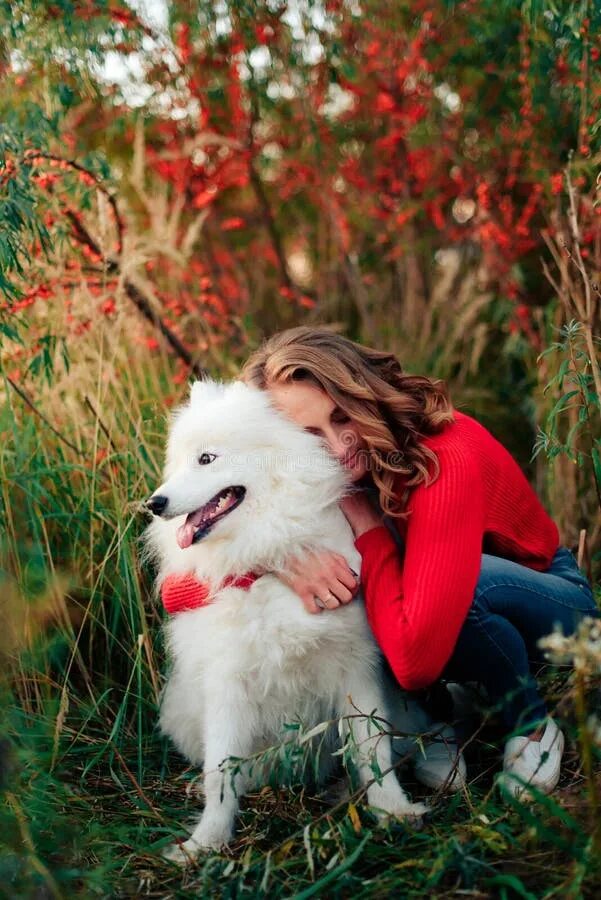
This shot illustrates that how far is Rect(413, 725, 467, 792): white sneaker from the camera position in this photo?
6.65ft

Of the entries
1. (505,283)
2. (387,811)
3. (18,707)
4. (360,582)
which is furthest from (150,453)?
(505,283)

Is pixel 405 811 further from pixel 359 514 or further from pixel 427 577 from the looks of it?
A: pixel 359 514

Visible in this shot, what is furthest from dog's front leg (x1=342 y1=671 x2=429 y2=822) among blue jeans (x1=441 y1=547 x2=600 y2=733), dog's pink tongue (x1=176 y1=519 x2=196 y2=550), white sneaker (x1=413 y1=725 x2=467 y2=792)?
dog's pink tongue (x1=176 y1=519 x2=196 y2=550)

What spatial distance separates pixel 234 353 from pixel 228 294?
142 centimetres

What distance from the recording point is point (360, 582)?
193 cm

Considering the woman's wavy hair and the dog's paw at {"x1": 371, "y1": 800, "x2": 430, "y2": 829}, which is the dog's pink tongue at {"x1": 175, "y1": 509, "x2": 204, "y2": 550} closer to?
the woman's wavy hair

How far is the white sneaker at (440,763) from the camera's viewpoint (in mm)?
2027

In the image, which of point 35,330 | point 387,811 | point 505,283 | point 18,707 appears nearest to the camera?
point 387,811

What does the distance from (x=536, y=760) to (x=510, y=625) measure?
33cm

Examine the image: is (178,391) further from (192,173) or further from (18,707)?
(192,173)

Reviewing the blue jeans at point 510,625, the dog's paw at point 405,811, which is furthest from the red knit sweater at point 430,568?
the dog's paw at point 405,811

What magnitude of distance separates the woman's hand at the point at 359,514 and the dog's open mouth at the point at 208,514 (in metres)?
0.26

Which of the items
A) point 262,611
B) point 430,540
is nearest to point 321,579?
point 262,611

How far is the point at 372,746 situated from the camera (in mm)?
1916
